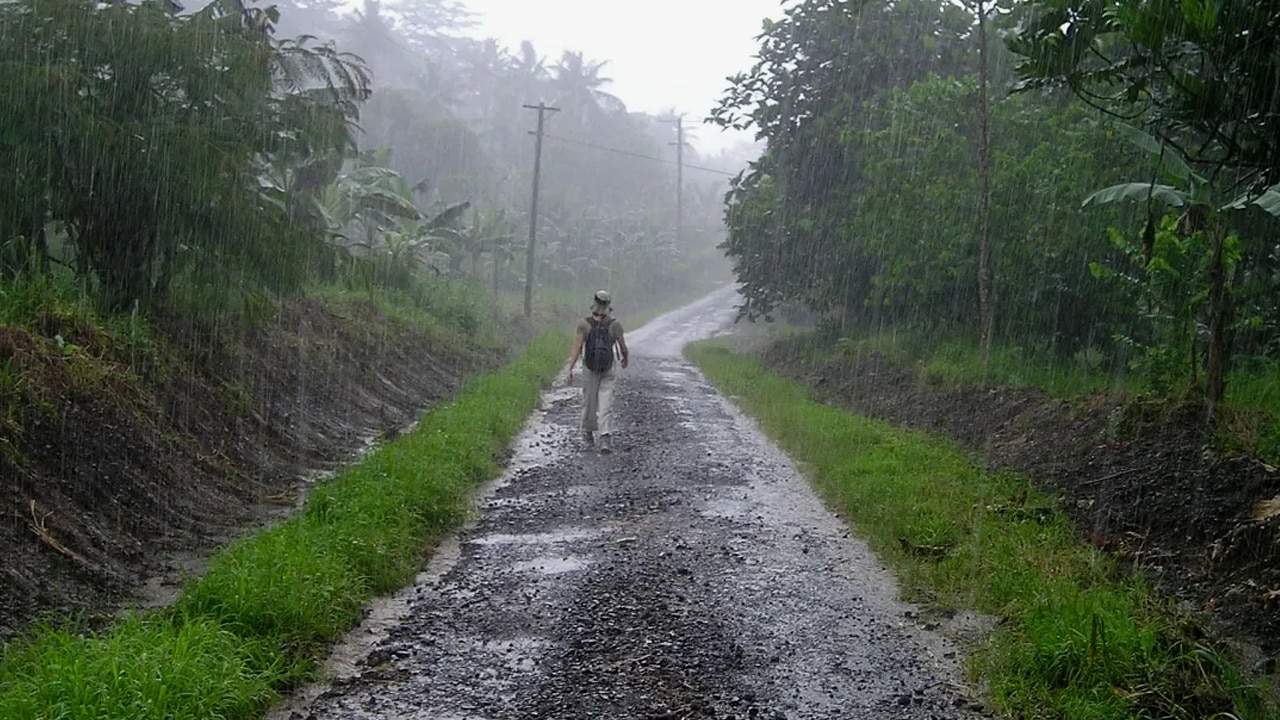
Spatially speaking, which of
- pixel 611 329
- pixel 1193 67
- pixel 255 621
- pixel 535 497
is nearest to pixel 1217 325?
pixel 1193 67

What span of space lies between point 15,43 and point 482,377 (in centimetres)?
1224

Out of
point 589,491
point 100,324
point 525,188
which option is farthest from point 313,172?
point 525,188

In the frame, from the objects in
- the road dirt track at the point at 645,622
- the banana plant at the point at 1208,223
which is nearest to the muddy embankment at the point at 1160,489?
the banana plant at the point at 1208,223

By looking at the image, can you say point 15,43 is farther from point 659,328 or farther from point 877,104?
point 659,328

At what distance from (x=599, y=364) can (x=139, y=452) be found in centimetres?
567

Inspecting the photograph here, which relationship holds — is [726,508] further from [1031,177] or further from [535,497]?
[1031,177]

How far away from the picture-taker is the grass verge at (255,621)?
453 cm

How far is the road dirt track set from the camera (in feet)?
17.1

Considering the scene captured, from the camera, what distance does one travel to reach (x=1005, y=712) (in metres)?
5.07

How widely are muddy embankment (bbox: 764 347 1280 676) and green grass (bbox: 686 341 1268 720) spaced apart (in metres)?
0.33

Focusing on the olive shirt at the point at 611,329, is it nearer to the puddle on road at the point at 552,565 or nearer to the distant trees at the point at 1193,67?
the puddle on road at the point at 552,565

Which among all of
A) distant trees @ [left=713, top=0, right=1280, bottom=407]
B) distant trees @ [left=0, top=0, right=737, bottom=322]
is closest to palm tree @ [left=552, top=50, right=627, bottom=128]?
distant trees @ [left=713, top=0, right=1280, bottom=407]

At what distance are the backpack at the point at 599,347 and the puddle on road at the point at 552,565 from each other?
5.19m

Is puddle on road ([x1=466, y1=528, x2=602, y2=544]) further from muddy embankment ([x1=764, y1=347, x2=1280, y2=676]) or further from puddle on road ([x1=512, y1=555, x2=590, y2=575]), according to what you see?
muddy embankment ([x1=764, y1=347, x2=1280, y2=676])
